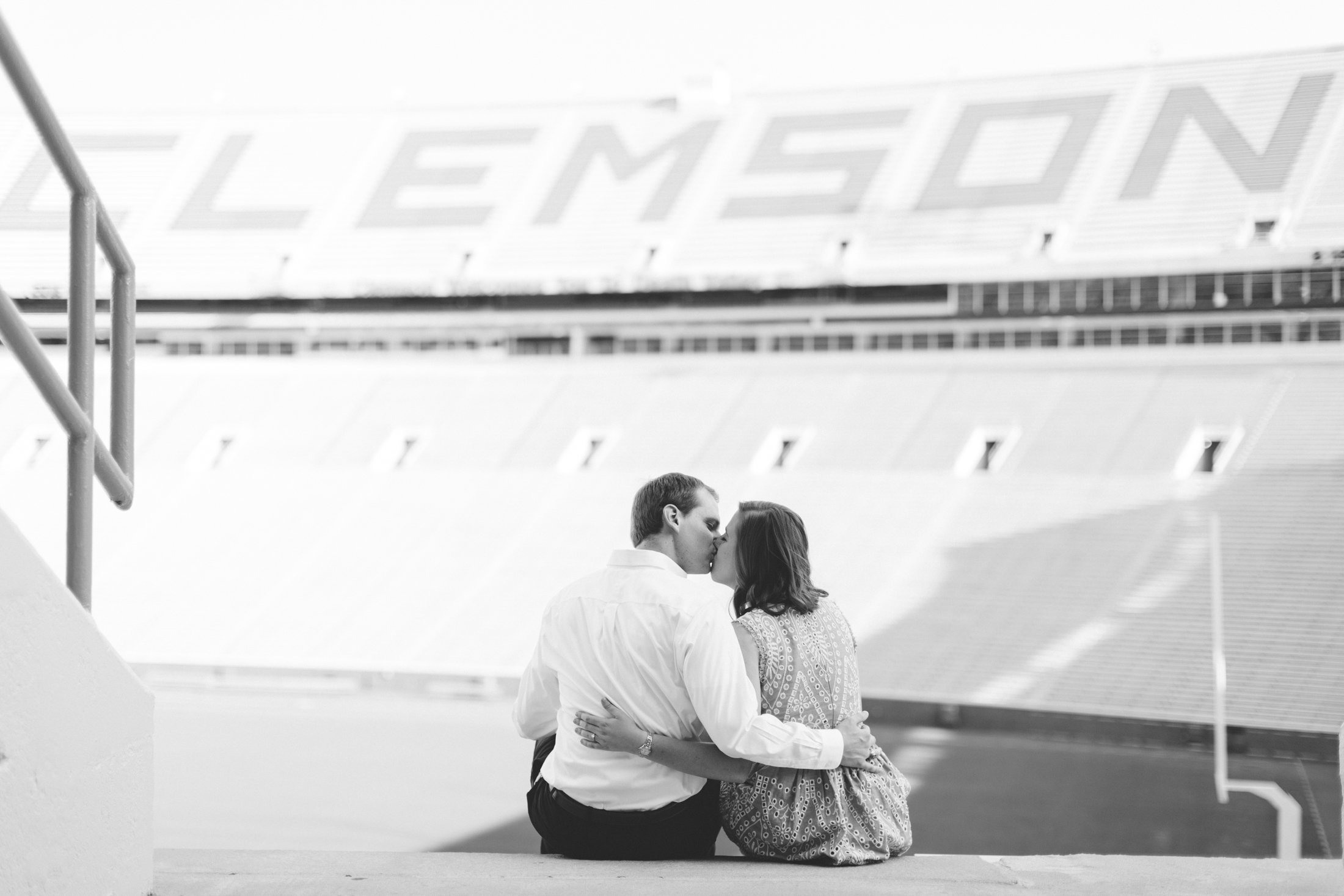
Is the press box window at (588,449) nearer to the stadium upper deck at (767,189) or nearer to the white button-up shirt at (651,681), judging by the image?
the stadium upper deck at (767,189)

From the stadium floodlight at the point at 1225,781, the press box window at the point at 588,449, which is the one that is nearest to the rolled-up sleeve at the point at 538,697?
the stadium floodlight at the point at 1225,781

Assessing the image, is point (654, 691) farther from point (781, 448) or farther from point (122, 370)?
point (781, 448)

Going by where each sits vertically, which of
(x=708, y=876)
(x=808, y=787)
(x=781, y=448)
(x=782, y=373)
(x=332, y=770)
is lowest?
(x=332, y=770)

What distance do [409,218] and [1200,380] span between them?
54.4ft

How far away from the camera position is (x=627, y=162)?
28.2 metres

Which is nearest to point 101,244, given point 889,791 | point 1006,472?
point 889,791

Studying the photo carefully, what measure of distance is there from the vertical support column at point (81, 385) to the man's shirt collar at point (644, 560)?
101cm

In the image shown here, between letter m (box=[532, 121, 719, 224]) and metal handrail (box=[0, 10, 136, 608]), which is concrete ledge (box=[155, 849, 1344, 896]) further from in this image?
letter m (box=[532, 121, 719, 224])

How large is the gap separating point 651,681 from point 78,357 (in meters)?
1.26

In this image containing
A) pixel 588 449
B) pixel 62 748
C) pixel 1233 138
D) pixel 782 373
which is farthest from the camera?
pixel 1233 138

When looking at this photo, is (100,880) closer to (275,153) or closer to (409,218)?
(409,218)

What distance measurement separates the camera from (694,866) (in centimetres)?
264

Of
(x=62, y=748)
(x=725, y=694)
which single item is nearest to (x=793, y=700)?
(x=725, y=694)

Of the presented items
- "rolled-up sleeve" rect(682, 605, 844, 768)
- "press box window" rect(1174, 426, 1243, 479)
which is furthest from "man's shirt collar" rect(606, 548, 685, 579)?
"press box window" rect(1174, 426, 1243, 479)
